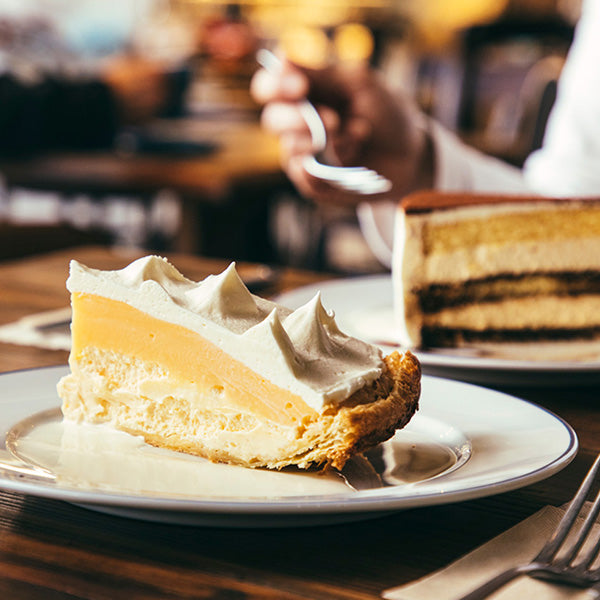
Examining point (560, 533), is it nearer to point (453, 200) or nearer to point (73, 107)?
point (453, 200)

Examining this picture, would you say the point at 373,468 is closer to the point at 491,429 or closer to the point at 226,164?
the point at 491,429

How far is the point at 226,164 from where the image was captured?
350 centimetres

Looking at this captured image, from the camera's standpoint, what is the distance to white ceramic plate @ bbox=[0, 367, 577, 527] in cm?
56

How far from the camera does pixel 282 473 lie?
2.29 feet

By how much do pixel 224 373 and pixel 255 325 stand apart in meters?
0.04

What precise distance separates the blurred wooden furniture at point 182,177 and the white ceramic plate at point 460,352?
73.6 inches

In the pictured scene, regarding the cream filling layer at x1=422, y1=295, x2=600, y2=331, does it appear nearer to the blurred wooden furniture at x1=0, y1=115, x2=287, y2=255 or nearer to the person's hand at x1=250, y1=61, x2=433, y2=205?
the person's hand at x1=250, y1=61, x2=433, y2=205

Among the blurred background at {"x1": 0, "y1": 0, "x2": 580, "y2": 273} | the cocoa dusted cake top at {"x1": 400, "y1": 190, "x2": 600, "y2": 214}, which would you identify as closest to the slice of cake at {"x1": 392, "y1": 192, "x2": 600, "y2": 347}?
the cocoa dusted cake top at {"x1": 400, "y1": 190, "x2": 600, "y2": 214}

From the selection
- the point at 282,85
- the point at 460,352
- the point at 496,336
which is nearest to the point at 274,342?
the point at 460,352

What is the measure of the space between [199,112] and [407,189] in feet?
12.9

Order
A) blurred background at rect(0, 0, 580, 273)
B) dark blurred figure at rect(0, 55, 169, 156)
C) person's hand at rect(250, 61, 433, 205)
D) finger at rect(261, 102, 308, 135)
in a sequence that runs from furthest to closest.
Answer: dark blurred figure at rect(0, 55, 169, 156)
blurred background at rect(0, 0, 580, 273)
finger at rect(261, 102, 308, 135)
person's hand at rect(250, 61, 433, 205)

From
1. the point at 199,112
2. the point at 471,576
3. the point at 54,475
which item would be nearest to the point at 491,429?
the point at 471,576

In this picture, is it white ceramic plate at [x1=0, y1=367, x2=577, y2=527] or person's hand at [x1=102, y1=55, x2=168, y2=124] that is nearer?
white ceramic plate at [x1=0, y1=367, x2=577, y2=527]

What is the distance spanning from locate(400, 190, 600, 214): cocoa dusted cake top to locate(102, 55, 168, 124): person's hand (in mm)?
2997
